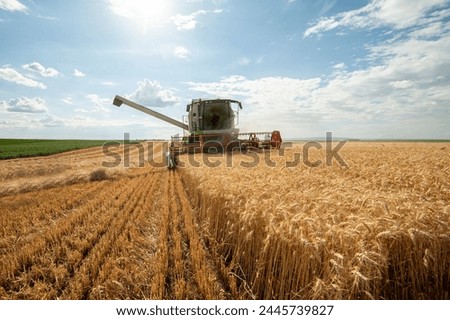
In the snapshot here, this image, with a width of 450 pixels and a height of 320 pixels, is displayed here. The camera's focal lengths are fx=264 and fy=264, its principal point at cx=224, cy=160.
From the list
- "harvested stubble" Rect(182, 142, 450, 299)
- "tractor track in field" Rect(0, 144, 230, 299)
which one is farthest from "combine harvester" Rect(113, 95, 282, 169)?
"harvested stubble" Rect(182, 142, 450, 299)

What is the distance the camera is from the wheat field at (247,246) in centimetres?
258

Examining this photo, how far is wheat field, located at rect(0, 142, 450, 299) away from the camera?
8.48 feet

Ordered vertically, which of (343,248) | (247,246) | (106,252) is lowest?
(106,252)

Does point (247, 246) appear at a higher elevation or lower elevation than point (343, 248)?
lower

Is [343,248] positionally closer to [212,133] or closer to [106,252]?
[106,252]

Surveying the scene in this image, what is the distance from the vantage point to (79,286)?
11.7ft

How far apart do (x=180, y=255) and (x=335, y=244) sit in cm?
270

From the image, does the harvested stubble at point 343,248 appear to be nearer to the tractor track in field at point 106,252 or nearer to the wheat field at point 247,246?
the wheat field at point 247,246

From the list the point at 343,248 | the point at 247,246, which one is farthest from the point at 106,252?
the point at 343,248

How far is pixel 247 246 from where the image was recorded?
3.89 metres

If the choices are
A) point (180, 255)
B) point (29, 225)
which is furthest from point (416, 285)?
point (29, 225)

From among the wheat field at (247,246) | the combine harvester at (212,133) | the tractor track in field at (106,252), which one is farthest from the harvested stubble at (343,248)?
the combine harvester at (212,133)

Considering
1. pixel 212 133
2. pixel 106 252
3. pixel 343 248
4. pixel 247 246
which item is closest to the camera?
pixel 343 248

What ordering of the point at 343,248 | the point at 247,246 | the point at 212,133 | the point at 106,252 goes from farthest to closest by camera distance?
the point at 212,133 → the point at 106,252 → the point at 247,246 → the point at 343,248
